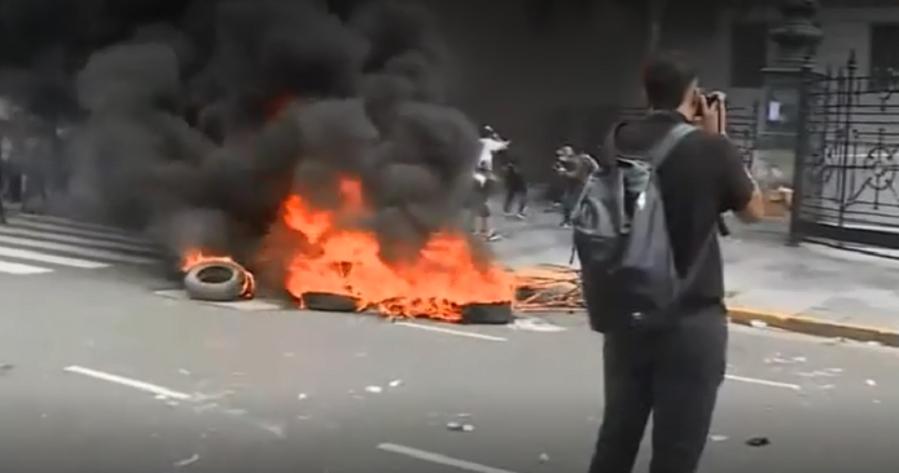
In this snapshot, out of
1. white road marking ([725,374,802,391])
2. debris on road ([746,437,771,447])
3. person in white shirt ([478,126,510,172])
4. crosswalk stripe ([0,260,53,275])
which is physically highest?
person in white shirt ([478,126,510,172])

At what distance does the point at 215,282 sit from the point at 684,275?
7.18 metres

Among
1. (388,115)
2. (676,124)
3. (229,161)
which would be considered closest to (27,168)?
(229,161)

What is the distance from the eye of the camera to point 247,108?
1192cm

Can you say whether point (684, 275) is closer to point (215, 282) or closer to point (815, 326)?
point (815, 326)

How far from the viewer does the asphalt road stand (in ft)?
19.4

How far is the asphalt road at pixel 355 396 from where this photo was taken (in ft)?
19.4

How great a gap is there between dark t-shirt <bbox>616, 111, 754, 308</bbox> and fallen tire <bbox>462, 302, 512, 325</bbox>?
5.56 m

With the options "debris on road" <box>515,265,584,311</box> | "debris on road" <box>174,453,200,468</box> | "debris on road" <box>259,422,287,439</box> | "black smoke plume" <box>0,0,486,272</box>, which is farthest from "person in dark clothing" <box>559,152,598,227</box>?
"debris on road" <box>174,453,200,468</box>

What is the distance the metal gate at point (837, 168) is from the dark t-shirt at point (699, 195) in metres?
10.0

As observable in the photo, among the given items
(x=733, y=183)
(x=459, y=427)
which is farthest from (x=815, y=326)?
(x=733, y=183)

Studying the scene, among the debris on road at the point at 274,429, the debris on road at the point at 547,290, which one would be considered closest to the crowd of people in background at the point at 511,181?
the debris on road at the point at 547,290

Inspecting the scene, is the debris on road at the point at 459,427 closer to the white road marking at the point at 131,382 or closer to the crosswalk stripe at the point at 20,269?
the white road marking at the point at 131,382

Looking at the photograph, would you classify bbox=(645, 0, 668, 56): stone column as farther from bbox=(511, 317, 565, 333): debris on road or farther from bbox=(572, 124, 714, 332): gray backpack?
bbox=(572, 124, 714, 332): gray backpack

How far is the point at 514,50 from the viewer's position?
1328cm
